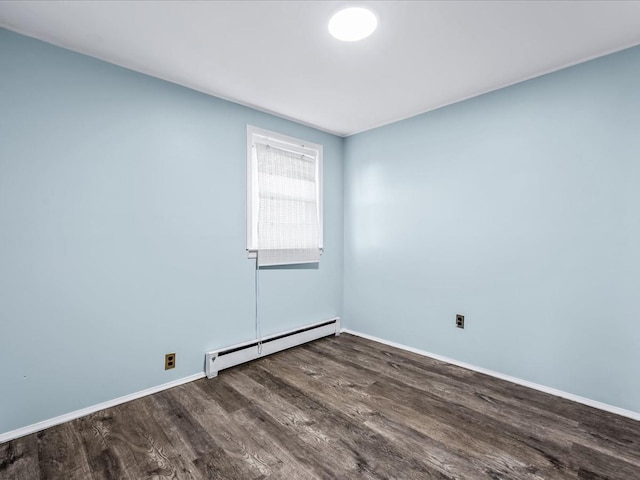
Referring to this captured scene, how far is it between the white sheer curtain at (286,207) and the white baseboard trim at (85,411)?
119 cm

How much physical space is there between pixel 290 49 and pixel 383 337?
111 inches

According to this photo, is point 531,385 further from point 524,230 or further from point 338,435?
point 338,435

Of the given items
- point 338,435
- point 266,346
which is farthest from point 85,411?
point 338,435

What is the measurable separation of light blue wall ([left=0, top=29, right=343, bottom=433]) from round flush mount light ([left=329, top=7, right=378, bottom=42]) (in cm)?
129

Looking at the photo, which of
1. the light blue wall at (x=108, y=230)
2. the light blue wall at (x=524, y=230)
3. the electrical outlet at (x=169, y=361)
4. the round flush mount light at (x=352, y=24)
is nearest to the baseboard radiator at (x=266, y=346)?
the light blue wall at (x=108, y=230)

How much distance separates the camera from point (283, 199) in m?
3.08

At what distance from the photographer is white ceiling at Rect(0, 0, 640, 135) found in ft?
5.27

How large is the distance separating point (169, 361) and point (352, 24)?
8.53 feet

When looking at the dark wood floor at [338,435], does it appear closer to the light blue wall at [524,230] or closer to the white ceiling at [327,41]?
the light blue wall at [524,230]

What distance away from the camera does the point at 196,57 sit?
2039 millimetres

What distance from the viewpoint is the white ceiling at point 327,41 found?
1.61m

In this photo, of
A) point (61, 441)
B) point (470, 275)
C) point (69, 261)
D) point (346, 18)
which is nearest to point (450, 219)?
point (470, 275)

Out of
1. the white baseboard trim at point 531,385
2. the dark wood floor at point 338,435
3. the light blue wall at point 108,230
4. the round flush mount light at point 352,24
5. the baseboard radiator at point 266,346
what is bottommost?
the dark wood floor at point 338,435

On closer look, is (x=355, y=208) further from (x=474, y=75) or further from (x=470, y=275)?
(x=474, y=75)
